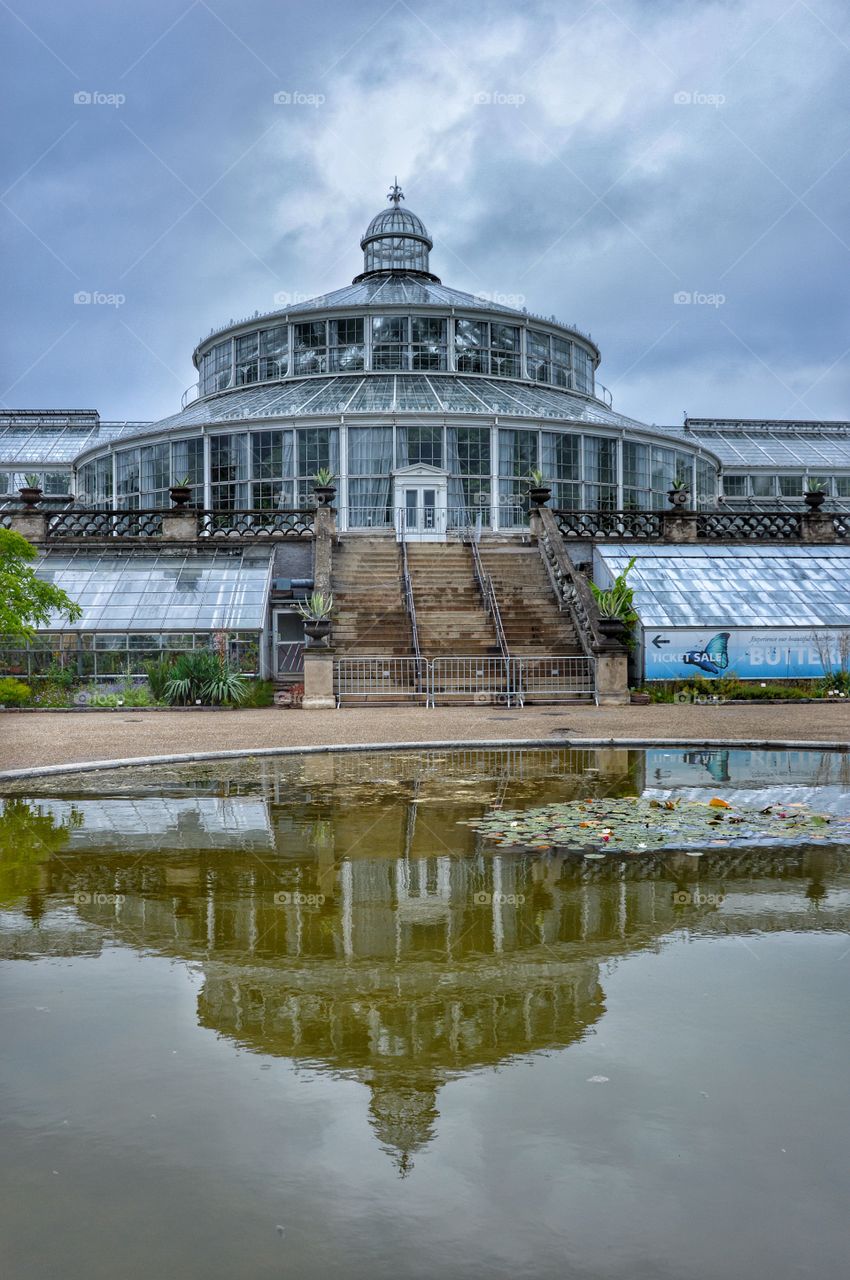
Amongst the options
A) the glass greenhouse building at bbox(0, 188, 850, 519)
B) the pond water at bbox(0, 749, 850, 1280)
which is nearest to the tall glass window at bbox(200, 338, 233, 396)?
the glass greenhouse building at bbox(0, 188, 850, 519)

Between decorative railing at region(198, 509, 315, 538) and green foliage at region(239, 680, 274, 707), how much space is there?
6373 millimetres

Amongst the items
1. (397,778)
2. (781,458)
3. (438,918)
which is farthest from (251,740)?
(781,458)

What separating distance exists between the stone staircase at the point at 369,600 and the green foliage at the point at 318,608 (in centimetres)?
52

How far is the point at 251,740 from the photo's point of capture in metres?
16.6

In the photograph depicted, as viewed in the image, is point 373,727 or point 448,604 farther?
point 448,604

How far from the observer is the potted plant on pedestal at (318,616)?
78.7ft

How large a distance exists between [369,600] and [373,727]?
9431mm

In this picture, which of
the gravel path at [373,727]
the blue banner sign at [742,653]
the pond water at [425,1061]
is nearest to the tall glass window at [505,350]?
the blue banner sign at [742,653]

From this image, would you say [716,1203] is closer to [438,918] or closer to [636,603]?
[438,918]

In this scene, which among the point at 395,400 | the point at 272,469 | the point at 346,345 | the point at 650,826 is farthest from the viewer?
the point at 346,345

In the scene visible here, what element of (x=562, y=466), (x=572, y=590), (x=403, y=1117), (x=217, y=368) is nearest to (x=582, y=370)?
(x=562, y=466)

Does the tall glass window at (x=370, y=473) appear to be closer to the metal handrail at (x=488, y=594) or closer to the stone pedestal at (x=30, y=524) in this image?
the metal handrail at (x=488, y=594)

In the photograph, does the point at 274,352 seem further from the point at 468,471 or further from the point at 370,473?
the point at 468,471

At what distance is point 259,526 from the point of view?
Result: 32344 mm
